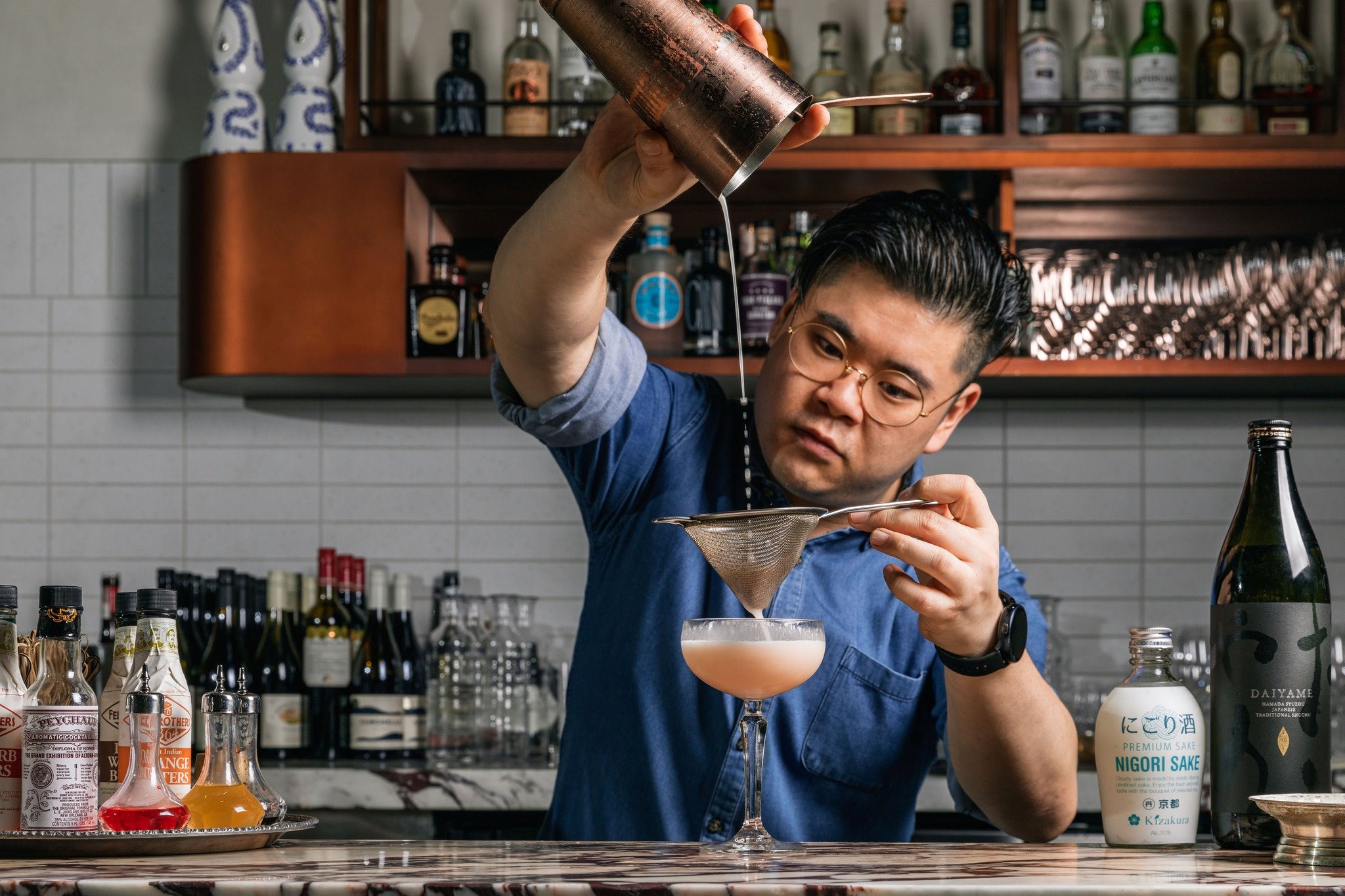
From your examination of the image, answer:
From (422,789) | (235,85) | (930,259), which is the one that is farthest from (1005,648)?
(235,85)

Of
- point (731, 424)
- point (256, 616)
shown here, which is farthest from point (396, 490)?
point (731, 424)

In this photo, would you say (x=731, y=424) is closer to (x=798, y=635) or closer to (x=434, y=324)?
(x=798, y=635)

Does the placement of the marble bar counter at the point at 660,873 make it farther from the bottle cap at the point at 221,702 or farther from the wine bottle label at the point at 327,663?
the wine bottle label at the point at 327,663

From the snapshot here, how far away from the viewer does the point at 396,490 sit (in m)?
3.21

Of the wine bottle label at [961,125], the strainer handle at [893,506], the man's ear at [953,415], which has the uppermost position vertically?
the wine bottle label at [961,125]

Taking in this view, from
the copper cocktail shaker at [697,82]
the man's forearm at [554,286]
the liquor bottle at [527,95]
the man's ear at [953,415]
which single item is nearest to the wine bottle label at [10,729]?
the man's forearm at [554,286]

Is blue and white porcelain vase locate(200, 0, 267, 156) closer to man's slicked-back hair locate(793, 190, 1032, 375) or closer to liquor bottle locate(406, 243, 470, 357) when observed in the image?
liquor bottle locate(406, 243, 470, 357)

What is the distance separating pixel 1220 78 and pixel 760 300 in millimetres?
1150

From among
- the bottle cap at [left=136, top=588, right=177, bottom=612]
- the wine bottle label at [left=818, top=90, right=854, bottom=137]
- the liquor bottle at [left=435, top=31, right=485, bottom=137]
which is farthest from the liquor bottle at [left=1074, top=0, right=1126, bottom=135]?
the bottle cap at [left=136, top=588, right=177, bottom=612]

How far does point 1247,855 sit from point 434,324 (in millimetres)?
2094

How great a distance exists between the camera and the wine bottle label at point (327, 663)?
286cm

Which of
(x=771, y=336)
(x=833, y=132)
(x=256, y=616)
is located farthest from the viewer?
(x=256, y=616)

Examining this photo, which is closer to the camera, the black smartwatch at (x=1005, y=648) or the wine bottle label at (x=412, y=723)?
the black smartwatch at (x=1005, y=648)

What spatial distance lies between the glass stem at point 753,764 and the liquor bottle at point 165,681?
1.58ft
